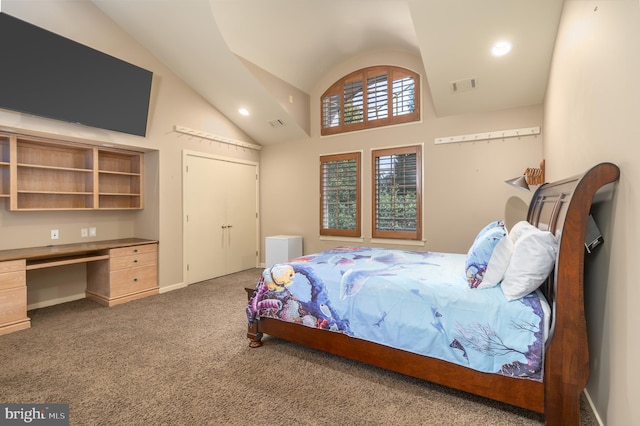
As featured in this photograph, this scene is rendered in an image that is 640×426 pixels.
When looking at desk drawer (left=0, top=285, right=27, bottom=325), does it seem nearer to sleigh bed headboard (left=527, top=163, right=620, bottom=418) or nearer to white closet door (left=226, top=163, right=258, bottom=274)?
white closet door (left=226, top=163, right=258, bottom=274)

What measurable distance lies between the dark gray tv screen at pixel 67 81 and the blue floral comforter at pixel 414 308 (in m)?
2.98

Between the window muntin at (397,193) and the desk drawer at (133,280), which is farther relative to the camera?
the window muntin at (397,193)

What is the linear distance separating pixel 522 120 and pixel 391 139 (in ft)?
5.51

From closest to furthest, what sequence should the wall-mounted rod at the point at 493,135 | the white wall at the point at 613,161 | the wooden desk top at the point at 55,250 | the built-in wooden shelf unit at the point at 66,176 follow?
the white wall at the point at 613,161 < the wooden desk top at the point at 55,250 < the built-in wooden shelf unit at the point at 66,176 < the wall-mounted rod at the point at 493,135

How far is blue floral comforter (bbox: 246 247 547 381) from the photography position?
163 cm

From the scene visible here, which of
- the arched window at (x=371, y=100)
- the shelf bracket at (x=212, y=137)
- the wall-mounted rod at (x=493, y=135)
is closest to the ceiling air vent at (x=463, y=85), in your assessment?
the wall-mounted rod at (x=493, y=135)

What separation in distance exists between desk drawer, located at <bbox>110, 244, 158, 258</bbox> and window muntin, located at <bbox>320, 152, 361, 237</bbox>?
8.64ft

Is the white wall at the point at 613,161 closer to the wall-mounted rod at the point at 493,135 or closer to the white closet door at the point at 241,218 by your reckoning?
the wall-mounted rod at the point at 493,135

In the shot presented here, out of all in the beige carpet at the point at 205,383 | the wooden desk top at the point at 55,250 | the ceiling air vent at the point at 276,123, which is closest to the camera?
the beige carpet at the point at 205,383

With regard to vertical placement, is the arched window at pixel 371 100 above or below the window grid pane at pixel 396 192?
above

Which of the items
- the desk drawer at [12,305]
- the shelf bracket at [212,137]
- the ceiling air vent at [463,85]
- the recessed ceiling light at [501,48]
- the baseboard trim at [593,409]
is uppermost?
the recessed ceiling light at [501,48]

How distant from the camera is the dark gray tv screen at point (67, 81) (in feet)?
9.53

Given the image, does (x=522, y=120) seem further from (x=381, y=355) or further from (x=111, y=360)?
(x=111, y=360)

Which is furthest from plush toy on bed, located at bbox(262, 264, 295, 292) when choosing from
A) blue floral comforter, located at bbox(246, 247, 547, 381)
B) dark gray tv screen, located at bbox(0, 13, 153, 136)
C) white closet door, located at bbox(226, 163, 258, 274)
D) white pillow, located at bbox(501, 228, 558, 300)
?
white closet door, located at bbox(226, 163, 258, 274)
